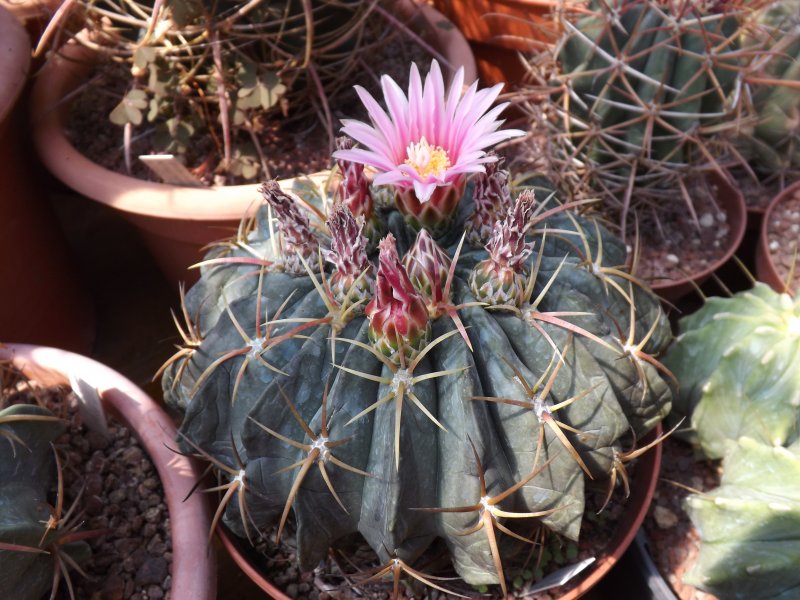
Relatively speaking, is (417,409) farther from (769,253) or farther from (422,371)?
(769,253)

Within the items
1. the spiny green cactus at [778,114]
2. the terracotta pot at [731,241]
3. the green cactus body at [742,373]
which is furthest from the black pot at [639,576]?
the spiny green cactus at [778,114]

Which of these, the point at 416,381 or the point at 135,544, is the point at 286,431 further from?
Answer: the point at 135,544

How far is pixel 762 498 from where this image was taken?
2.91 feet

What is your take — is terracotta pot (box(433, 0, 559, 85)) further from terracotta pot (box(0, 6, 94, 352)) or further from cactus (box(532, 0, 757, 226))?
terracotta pot (box(0, 6, 94, 352))

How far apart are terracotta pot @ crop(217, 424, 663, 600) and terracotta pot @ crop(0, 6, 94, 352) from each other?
0.66m

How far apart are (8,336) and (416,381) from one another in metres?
0.94

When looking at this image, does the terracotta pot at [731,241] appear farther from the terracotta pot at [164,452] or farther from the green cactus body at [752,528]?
the terracotta pot at [164,452]

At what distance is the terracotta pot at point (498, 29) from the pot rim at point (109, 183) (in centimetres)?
31

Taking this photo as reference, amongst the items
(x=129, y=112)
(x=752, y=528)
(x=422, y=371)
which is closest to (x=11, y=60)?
(x=129, y=112)

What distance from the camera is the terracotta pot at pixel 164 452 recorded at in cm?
85

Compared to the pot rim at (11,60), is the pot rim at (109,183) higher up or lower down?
lower down

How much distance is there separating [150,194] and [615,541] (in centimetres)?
96

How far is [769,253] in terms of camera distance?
1393mm

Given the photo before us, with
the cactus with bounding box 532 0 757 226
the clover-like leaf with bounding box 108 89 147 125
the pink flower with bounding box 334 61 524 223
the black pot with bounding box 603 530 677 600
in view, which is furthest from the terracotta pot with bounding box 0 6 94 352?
the black pot with bounding box 603 530 677 600
